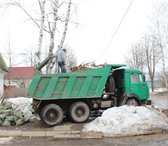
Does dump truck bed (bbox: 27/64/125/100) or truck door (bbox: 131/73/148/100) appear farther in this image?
truck door (bbox: 131/73/148/100)

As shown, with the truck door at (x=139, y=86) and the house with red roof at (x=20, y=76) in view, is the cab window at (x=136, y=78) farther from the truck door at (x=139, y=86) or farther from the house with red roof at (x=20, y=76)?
the house with red roof at (x=20, y=76)

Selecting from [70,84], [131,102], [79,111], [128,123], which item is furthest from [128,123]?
[131,102]

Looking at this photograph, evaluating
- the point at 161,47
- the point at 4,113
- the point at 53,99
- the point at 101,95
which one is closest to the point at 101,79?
the point at 101,95

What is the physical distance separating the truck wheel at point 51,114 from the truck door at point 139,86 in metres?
3.67

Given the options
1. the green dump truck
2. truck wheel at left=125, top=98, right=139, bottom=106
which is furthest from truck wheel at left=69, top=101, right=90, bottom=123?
truck wheel at left=125, top=98, right=139, bottom=106

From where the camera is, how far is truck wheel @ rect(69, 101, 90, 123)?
11570 mm

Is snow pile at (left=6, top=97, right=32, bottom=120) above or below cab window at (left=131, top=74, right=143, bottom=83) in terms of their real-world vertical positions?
below

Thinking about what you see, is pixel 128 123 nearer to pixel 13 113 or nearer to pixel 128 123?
pixel 128 123

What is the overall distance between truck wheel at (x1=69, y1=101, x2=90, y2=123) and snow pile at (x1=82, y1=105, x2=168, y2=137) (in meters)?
1.47

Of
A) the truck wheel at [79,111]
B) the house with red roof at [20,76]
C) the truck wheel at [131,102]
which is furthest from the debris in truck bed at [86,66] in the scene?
the house with red roof at [20,76]

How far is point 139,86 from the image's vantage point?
515 inches

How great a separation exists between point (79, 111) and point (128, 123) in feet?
8.97

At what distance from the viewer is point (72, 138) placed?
9234 mm

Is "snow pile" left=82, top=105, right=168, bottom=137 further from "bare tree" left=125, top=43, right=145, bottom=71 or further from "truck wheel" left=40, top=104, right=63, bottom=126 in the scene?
"bare tree" left=125, top=43, right=145, bottom=71
